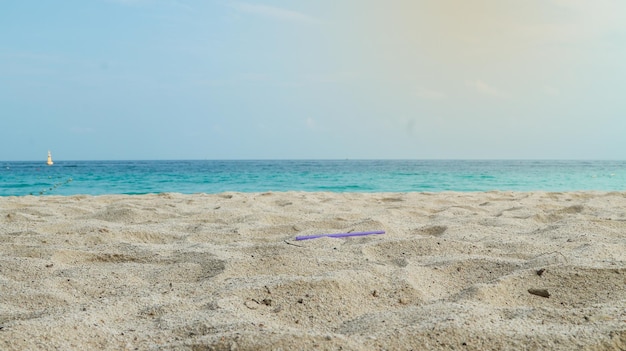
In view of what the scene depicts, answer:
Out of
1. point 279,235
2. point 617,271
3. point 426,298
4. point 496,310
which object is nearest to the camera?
point 496,310

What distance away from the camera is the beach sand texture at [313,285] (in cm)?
135

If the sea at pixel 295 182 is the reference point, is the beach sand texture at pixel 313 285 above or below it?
above

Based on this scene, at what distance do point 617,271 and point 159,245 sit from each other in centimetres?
213

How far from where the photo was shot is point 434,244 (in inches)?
99.1

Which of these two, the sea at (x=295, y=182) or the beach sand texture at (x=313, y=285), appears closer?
the beach sand texture at (x=313, y=285)

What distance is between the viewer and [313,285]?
1816 millimetres

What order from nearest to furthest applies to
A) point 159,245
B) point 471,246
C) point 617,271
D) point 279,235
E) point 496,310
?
point 496,310, point 617,271, point 471,246, point 159,245, point 279,235

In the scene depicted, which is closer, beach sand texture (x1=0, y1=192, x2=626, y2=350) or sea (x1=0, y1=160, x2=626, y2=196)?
beach sand texture (x1=0, y1=192, x2=626, y2=350)

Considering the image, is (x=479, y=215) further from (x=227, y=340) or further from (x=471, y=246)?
(x=227, y=340)

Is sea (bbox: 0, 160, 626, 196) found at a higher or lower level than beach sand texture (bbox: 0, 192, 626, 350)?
lower

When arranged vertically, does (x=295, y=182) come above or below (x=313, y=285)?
below

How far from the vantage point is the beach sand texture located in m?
1.35

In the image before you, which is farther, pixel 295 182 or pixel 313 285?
pixel 295 182

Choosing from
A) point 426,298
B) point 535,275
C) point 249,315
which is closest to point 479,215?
point 535,275
